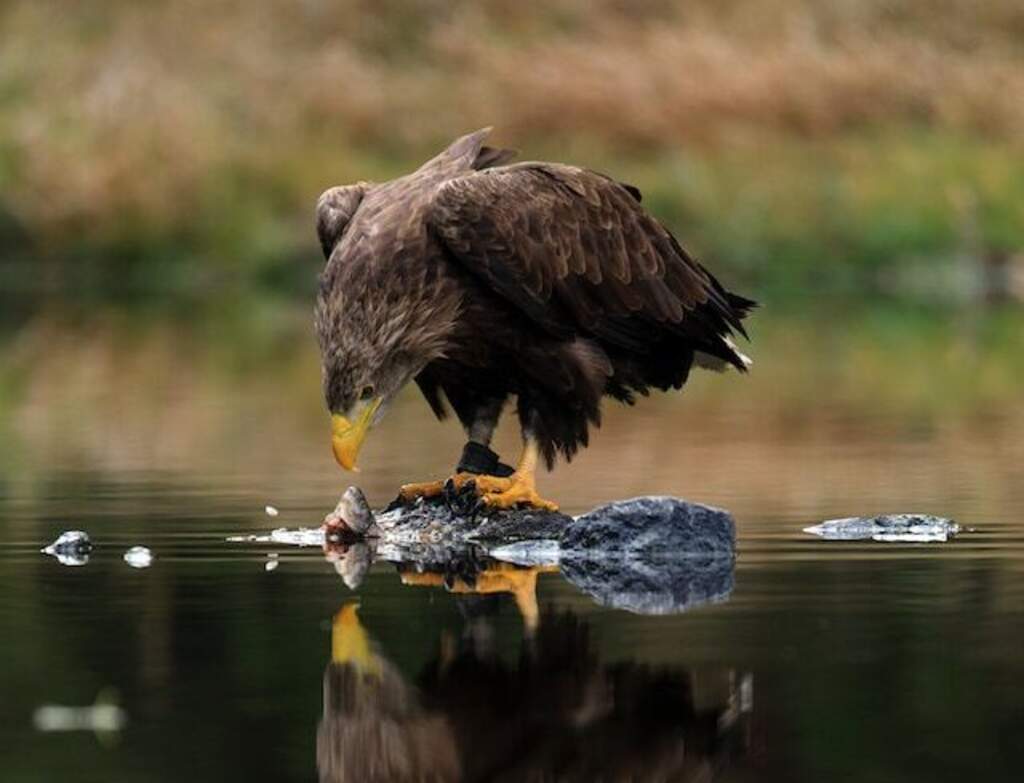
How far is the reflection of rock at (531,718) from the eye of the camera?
5.95 metres

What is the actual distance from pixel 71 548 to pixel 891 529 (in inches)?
105

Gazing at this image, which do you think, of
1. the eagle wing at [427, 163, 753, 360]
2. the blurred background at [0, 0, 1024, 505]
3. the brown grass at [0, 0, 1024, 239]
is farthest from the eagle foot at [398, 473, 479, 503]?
the brown grass at [0, 0, 1024, 239]

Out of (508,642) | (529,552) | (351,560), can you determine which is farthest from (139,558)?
(508,642)

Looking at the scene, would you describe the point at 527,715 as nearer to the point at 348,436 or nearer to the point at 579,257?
the point at 348,436

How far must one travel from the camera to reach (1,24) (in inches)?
1430

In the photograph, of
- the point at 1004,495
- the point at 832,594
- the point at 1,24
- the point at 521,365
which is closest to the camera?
the point at 832,594

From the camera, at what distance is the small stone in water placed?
9320 mm

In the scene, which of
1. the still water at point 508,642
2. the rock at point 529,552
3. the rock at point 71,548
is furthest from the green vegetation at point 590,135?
the rock at point 71,548

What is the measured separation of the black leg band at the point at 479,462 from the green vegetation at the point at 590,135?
18743 millimetres

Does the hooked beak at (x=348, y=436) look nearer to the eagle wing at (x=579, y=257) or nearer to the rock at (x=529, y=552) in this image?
the rock at (x=529, y=552)

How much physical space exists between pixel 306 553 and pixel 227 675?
9.20 feet

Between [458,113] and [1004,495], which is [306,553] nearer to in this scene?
[1004,495]

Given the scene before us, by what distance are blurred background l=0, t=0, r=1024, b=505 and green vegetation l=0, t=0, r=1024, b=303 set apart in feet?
0.12

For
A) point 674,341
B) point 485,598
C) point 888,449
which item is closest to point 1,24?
point 888,449
